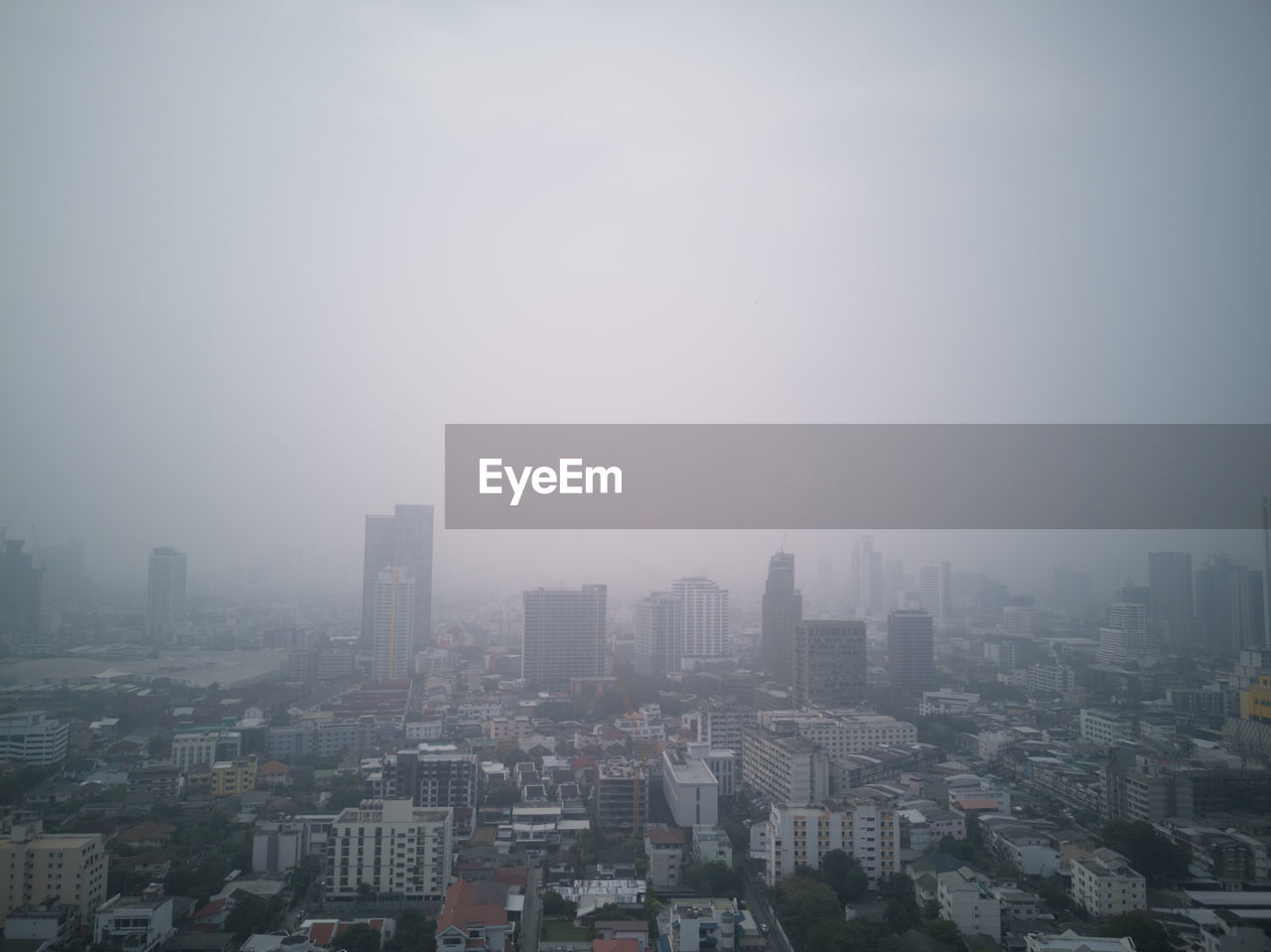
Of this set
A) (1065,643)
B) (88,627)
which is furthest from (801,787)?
(88,627)

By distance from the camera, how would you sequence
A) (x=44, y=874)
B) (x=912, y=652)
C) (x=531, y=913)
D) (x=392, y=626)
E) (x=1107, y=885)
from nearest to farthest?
(x=44, y=874), (x=1107, y=885), (x=531, y=913), (x=912, y=652), (x=392, y=626)

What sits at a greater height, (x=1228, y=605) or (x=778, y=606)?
(x=1228, y=605)

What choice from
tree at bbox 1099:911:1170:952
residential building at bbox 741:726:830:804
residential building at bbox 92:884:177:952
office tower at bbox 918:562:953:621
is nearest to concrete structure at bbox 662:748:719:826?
residential building at bbox 741:726:830:804

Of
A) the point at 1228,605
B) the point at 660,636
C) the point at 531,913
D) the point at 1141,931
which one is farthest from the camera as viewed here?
the point at 660,636

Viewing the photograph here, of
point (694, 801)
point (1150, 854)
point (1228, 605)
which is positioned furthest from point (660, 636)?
point (1150, 854)

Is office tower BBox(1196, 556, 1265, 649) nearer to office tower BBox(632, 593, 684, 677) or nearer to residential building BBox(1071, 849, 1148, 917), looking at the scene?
residential building BBox(1071, 849, 1148, 917)

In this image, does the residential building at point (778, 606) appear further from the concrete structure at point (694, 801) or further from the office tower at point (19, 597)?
the office tower at point (19, 597)

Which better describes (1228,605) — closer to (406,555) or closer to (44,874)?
(44,874)

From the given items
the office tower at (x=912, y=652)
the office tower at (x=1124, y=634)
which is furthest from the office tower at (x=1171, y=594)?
the office tower at (x=912, y=652)
